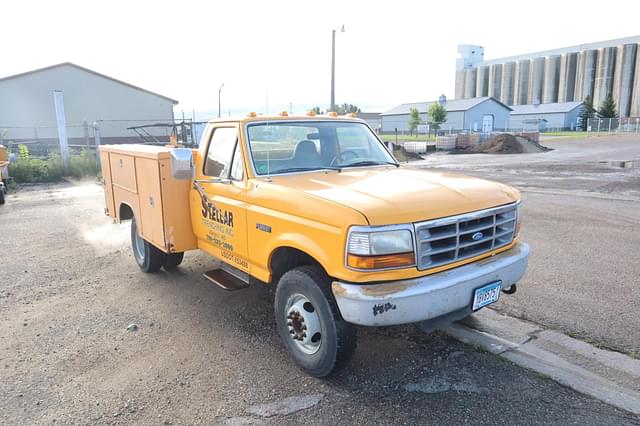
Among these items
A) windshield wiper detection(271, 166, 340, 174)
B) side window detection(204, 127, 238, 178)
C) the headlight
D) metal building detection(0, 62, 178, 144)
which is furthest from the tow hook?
metal building detection(0, 62, 178, 144)

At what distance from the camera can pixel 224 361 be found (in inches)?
155

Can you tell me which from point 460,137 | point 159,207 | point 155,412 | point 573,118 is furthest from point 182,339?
point 573,118

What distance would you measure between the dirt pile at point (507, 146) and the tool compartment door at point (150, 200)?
96.8ft

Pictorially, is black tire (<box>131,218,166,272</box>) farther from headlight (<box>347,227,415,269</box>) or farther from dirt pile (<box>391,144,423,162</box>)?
dirt pile (<box>391,144,423,162</box>)

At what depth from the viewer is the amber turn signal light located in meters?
3.14

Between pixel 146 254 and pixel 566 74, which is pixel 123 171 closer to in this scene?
pixel 146 254

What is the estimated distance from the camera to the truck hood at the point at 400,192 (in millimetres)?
3233

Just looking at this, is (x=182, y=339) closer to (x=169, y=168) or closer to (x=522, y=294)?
(x=169, y=168)

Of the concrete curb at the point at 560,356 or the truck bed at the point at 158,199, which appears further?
the truck bed at the point at 158,199

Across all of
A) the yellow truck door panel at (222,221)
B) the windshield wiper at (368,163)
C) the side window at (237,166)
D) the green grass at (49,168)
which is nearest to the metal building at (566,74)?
the green grass at (49,168)

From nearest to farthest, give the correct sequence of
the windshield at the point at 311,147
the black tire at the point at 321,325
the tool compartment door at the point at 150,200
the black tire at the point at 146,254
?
the black tire at the point at 321,325 → the windshield at the point at 311,147 → the tool compartment door at the point at 150,200 → the black tire at the point at 146,254

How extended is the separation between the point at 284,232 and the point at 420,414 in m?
1.61

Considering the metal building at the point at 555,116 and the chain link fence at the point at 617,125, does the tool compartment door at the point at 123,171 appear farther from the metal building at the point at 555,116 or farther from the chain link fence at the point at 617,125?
the metal building at the point at 555,116

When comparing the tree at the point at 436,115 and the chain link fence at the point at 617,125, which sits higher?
the tree at the point at 436,115
